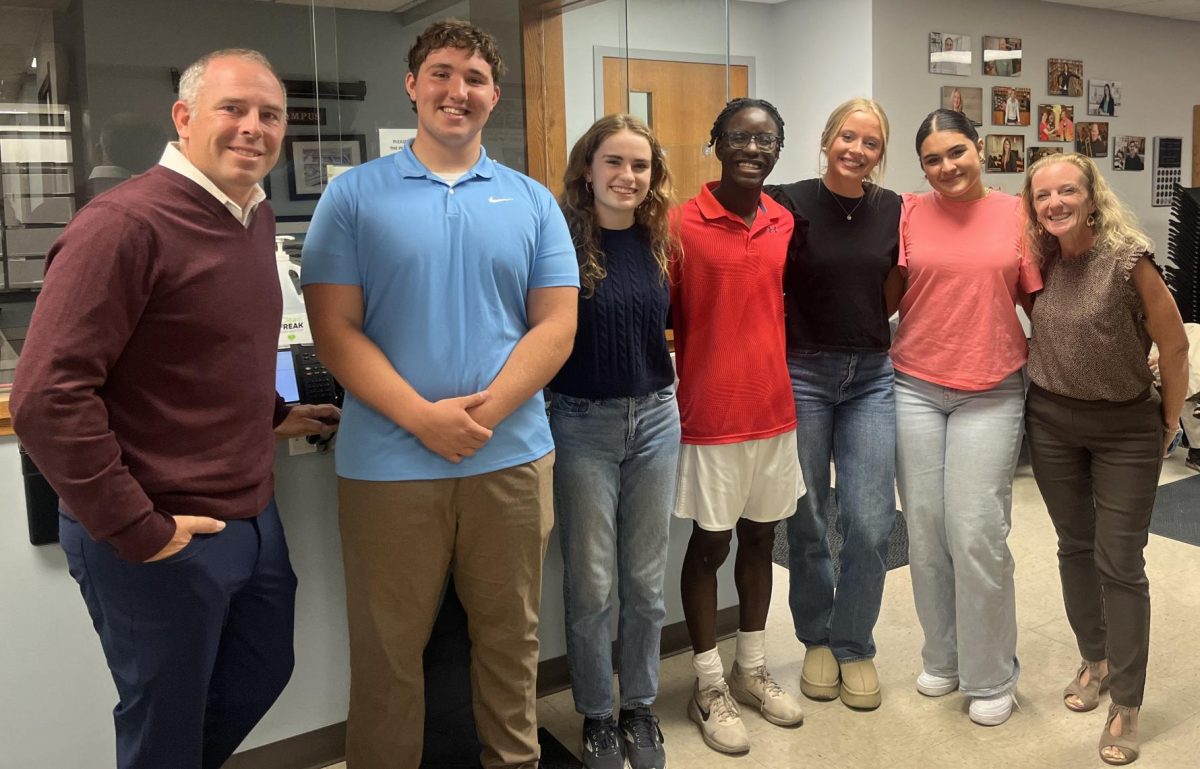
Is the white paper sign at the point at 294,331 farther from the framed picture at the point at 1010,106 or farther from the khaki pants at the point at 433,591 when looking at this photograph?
the framed picture at the point at 1010,106

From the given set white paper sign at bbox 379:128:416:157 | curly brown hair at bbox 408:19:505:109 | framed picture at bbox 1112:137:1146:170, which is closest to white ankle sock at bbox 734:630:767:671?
curly brown hair at bbox 408:19:505:109

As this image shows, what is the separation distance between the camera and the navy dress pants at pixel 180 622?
60.6 inches

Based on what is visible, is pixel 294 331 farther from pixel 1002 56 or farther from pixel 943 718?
pixel 1002 56

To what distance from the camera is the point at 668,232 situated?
7.22ft

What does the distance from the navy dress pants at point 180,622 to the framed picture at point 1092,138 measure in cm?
613

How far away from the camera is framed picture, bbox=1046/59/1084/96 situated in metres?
6.13

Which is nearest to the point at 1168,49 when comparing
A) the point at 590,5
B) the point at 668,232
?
the point at 590,5

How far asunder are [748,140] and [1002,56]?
4389 millimetres

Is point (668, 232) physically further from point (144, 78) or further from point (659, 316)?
point (144, 78)

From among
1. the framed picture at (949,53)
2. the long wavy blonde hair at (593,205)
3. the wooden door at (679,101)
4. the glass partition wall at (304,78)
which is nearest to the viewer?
the long wavy blonde hair at (593,205)

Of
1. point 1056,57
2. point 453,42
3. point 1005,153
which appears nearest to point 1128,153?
point 1056,57

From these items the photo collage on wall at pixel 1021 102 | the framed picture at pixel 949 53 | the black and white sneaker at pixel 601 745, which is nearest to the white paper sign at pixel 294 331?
the black and white sneaker at pixel 601 745

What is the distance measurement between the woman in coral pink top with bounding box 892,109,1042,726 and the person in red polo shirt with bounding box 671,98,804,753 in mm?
345

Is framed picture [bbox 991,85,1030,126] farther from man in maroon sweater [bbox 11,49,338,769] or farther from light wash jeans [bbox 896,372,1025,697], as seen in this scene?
man in maroon sweater [bbox 11,49,338,769]
